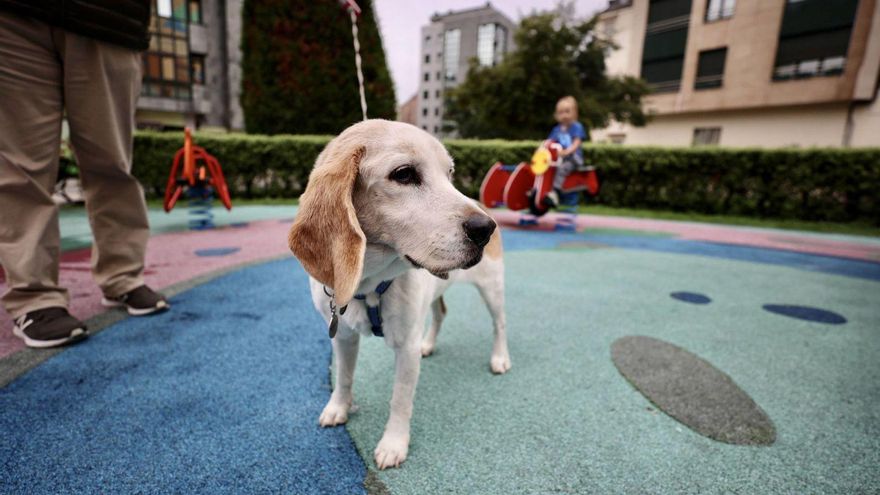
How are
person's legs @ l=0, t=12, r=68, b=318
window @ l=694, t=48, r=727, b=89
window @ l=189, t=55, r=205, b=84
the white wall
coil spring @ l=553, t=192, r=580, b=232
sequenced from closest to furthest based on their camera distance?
person's legs @ l=0, t=12, r=68, b=318 < coil spring @ l=553, t=192, r=580, b=232 < the white wall < window @ l=694, t=48, r=727, b=89 < window @ l=189, t=55, r=205, b=84

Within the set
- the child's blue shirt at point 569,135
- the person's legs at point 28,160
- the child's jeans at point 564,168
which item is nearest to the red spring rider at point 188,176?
the person's legs at point 28,160

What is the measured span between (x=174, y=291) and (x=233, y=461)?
7.47 feet

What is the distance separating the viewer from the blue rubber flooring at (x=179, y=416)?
139 cm

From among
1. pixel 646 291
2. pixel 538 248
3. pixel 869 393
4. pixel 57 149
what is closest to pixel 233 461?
pixel 57 149

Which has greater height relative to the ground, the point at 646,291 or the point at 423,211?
the point at 423,211

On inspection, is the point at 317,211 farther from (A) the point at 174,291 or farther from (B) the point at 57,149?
(A) the point at 174,291

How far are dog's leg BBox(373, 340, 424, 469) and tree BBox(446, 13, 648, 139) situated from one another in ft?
66.2

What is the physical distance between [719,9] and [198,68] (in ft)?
106

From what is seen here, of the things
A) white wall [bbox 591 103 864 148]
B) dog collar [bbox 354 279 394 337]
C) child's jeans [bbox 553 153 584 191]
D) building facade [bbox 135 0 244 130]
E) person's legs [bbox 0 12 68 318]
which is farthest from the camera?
building facade [bbox 135 0 244 130]

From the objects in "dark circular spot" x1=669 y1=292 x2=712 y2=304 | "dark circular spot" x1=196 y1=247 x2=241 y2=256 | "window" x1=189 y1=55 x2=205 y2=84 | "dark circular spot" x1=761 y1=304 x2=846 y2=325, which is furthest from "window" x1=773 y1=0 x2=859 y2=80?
"window" x1=189 y1=55 x2=205 y2=84

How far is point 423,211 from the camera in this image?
51.8 inches

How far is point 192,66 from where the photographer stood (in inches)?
1039

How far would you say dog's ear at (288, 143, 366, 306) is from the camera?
1.24 metres

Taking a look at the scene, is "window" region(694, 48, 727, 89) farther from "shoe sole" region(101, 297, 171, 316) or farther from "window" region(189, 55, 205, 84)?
"window" region(189, 55, 205, 84)
